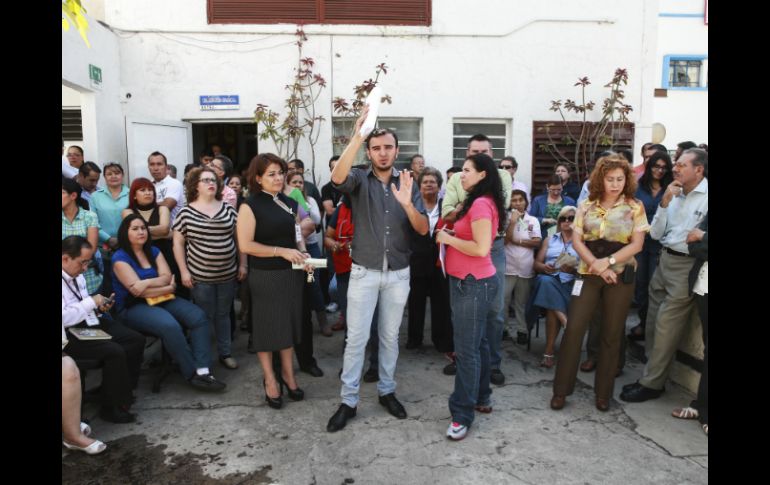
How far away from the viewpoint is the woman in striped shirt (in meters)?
4.64

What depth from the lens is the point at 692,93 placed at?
16656 mm

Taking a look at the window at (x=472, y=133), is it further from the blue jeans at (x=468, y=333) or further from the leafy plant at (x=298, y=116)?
the blue jeans at (x=468, y=333)

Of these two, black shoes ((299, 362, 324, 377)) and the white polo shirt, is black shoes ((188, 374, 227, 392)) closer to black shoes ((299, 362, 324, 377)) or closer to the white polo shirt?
black shoes ((299, 362, 324, 377))

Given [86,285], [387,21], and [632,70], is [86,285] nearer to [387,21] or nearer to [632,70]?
[387,21]

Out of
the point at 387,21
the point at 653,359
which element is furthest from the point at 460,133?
the point at 653,359

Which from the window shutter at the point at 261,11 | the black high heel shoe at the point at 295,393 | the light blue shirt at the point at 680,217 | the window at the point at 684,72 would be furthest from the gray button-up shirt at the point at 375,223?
the window at the point at 684,72

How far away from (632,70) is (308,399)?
290 inches

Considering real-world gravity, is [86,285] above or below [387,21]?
below

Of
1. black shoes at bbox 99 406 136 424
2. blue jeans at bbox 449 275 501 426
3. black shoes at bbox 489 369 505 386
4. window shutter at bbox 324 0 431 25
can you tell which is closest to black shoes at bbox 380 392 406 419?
blue jeans at bbox 449 275 501 426

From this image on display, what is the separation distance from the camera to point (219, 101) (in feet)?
27.3

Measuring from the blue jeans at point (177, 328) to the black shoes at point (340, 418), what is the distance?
134cm

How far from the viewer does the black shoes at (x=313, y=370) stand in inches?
186

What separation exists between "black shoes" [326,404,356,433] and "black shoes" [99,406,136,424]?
4.67 ft
